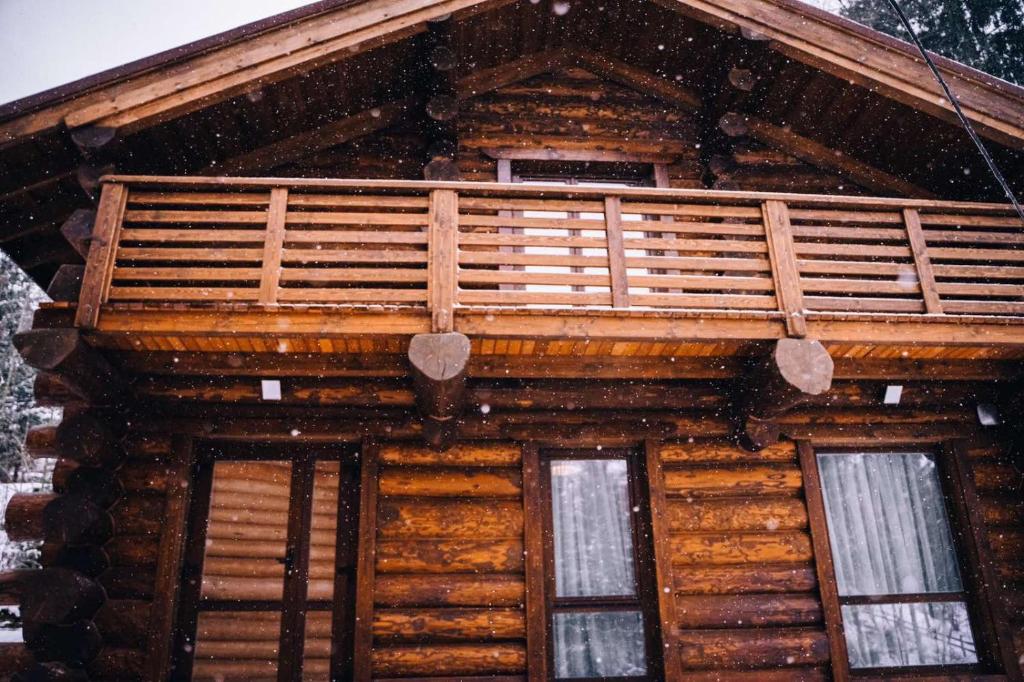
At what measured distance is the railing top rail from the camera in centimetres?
557

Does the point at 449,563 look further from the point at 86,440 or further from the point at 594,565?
the point at 86,440

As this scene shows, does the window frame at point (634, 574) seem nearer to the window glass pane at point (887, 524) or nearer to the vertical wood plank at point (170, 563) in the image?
Answer: the window glass pane at point (887, 524)

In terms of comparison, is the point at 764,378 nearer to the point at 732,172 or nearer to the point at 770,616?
the point at 770,616

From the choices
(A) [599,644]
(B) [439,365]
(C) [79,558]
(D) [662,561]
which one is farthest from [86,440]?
(D) [662,561]

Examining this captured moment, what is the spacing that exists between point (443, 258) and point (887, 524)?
549cm

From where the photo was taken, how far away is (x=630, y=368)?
5695 millimetres

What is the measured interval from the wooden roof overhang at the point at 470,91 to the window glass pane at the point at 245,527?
3324 millimetres

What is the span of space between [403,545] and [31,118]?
5201 mm

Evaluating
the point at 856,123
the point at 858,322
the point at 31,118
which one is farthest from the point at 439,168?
the point at 856,123

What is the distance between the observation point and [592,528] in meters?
6.32

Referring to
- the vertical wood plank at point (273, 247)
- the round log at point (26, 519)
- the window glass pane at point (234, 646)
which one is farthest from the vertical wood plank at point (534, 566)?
the round log at point (26, 519)

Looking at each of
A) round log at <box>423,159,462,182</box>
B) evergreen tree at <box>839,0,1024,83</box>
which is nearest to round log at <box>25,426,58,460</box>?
round log at <box>423,159,462,182</box>

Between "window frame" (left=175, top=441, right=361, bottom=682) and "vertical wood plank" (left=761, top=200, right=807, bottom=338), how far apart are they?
4394 mm

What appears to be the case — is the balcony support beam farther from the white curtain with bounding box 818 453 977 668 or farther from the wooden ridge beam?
the wooden ridge beam
